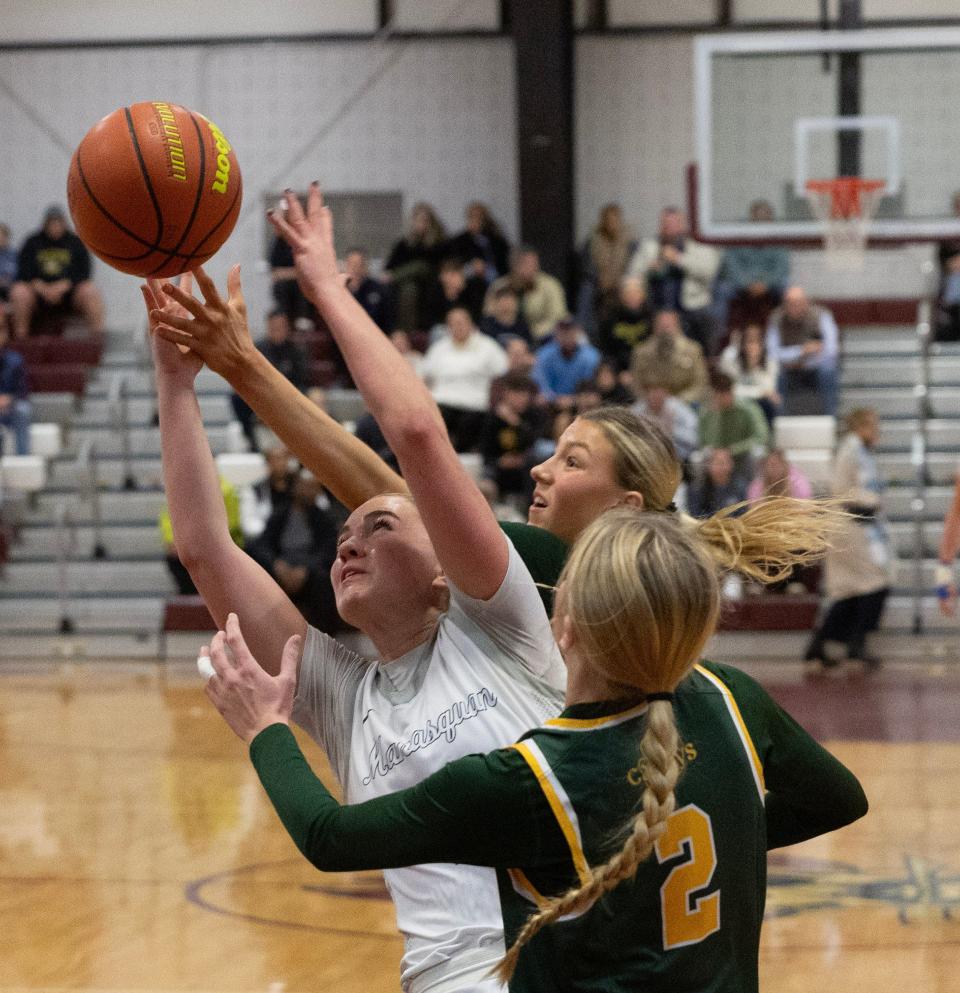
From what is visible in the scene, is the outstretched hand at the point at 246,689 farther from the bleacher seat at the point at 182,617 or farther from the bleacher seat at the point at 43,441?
the bleacher seat at the point at 43,441

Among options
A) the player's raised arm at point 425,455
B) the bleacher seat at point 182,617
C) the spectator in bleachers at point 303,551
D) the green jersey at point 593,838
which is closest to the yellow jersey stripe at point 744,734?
the green jersey at point 593,838

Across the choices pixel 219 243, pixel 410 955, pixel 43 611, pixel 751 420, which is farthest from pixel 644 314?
pixel 410 955

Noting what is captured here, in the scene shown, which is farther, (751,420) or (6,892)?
(751,420)

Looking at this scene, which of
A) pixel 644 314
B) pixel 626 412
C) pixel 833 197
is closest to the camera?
pixel 626 412

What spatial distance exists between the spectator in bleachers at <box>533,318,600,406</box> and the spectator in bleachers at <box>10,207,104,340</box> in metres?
5.02

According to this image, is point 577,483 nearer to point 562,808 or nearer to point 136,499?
point 562,808

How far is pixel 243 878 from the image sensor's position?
19.6ft

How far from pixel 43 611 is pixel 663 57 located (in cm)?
818

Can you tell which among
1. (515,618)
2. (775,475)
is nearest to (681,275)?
(775,475)

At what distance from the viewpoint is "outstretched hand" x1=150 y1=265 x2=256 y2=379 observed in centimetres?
A: 256

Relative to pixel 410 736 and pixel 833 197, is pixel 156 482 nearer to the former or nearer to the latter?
pixel 833 197

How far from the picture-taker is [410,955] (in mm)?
2303

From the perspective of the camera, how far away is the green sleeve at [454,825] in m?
1.85

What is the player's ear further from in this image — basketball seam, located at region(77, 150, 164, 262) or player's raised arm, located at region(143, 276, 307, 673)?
basketball seam, located at region(77, 150, 164, 262)
